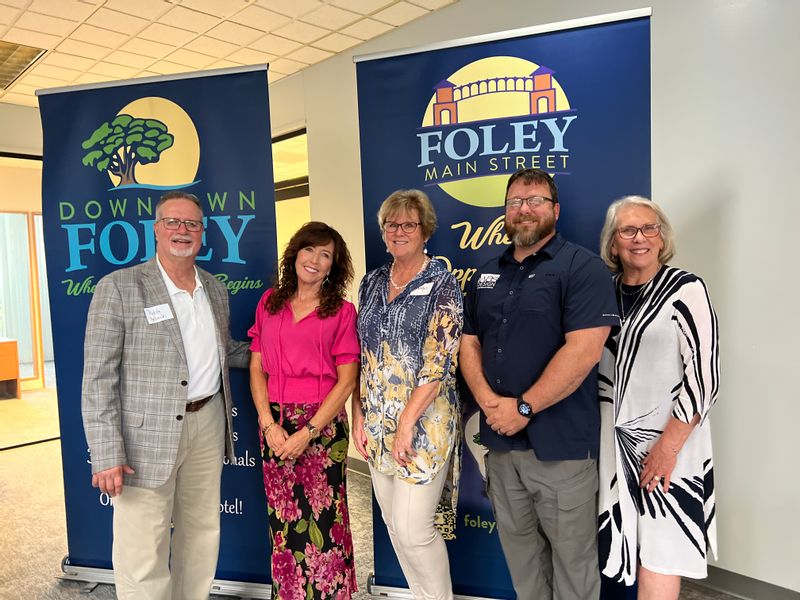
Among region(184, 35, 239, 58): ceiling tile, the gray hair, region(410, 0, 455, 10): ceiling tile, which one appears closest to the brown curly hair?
the gray hair

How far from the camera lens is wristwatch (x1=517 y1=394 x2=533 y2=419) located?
1.85 meters

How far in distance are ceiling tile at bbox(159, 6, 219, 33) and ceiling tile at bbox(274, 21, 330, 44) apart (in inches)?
18.2

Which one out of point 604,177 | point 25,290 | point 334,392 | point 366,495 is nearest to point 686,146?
point 604,177

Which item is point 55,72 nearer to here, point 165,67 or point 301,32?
point 165,67

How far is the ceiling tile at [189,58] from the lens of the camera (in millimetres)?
4379

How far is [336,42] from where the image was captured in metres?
4.21

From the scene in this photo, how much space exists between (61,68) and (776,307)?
536cm

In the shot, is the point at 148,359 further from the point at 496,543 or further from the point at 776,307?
the point at 776,307


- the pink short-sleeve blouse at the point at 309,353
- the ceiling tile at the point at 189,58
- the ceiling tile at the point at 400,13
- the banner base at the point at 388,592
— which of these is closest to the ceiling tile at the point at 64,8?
the ceiling tile at the point at 189,58

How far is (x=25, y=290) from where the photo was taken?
28.0 feet

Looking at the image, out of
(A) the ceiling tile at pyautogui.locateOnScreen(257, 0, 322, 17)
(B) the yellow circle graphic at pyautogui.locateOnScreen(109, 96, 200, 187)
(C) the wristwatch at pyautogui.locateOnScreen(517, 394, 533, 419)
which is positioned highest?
(A) the ceiling tile at pyautogui.locateOnScreen(257, 0, 322, 17)

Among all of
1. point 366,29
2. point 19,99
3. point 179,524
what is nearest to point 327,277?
point 179,524

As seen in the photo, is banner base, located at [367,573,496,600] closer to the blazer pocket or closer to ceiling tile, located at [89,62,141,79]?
the blazer pocket

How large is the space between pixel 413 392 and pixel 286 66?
3.63m
